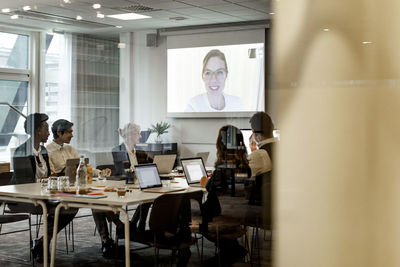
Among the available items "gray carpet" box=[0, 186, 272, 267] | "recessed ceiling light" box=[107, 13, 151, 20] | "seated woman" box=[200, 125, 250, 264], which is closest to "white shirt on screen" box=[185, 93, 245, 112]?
"seated woman" box=[200, 125, 250, 264]

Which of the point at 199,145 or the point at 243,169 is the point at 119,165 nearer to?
the point at 199,145

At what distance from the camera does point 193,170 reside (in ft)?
18.1

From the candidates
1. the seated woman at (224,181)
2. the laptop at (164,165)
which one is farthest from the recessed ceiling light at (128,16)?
the seated woman at (224,181)

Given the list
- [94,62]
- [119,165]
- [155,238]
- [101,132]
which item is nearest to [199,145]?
[119,165]

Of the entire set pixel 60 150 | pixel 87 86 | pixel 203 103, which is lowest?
pixel 60 150

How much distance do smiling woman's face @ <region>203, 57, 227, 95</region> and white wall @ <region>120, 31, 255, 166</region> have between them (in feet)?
1.66

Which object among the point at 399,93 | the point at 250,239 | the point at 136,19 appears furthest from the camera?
the point at 136,19

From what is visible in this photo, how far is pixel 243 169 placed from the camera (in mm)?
4504

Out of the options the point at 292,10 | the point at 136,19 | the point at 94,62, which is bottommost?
the point at 292,10

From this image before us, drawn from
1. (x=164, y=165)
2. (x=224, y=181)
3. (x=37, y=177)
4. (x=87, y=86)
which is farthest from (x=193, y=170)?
(x=87, y=86)

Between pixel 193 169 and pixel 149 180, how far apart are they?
0.64 meters

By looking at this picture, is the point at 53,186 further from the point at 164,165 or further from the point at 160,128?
the point at 160,128

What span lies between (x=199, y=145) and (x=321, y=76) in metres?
6.08

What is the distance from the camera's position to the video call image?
6.32 meters
